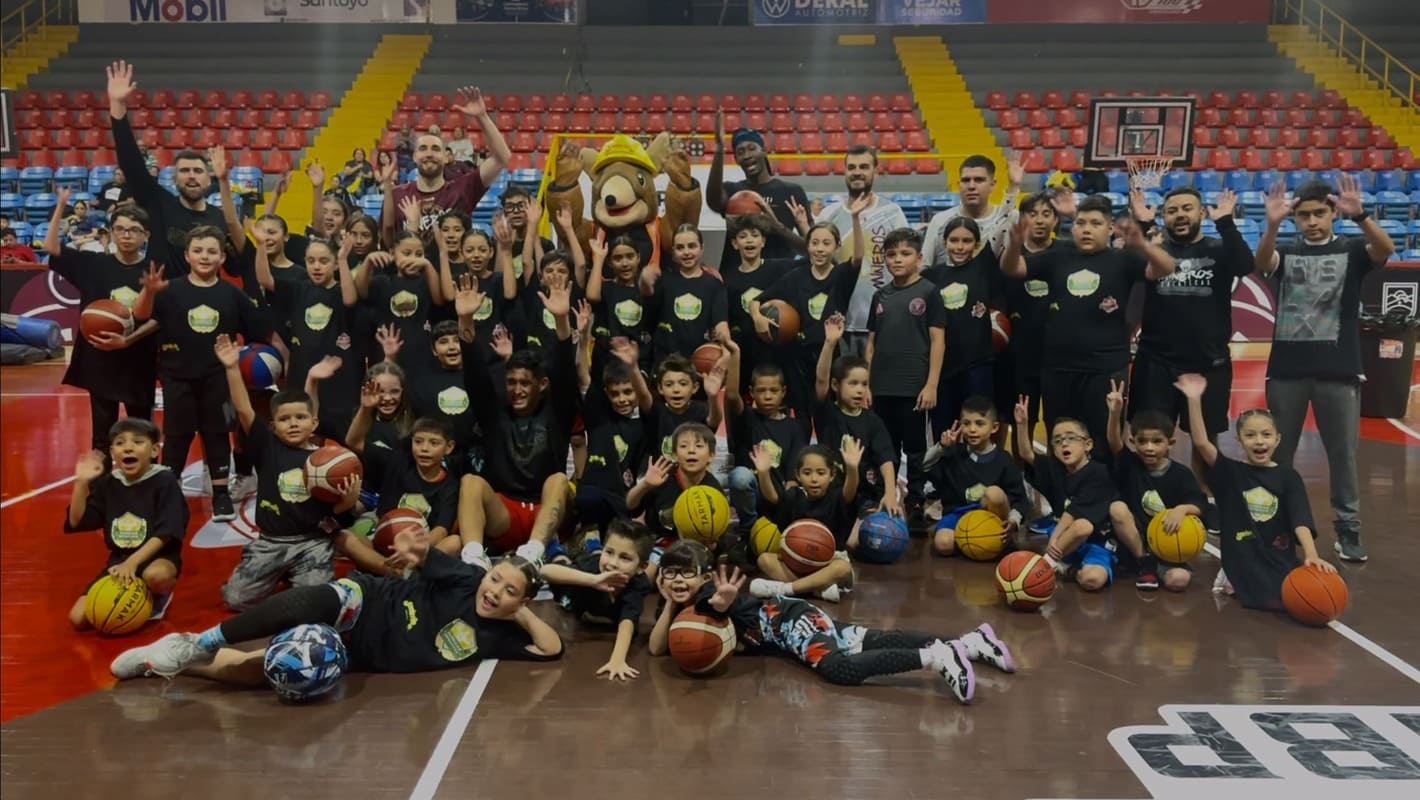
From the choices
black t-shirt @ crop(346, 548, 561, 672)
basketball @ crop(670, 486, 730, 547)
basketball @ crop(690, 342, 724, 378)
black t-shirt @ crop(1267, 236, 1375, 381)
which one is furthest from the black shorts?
black t-shirt @ crop(346, 548, 561, 672)

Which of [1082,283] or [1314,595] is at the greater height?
[1082,283]

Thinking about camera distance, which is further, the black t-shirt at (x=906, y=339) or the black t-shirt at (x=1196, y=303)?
the black t-shirt at (x=906, y=339)

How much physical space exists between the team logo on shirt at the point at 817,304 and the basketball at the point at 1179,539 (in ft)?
6.98

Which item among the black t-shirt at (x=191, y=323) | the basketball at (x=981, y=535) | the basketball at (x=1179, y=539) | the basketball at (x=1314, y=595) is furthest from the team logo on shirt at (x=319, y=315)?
the basketball at (x=1314, y=595)

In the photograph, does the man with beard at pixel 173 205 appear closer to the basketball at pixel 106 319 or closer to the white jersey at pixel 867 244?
the basketball at pixel 106 319

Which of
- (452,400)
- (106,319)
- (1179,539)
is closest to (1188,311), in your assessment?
(1179,539)

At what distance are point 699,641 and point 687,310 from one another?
7.97 feet

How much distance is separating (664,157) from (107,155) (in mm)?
12106

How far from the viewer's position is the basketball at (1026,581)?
518 cm

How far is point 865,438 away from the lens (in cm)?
602

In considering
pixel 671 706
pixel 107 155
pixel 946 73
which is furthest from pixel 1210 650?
pixel 107 155

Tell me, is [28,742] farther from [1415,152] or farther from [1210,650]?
[1415,152]

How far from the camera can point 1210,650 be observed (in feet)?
15.8

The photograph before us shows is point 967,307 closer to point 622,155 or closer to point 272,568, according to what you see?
point 622,155
